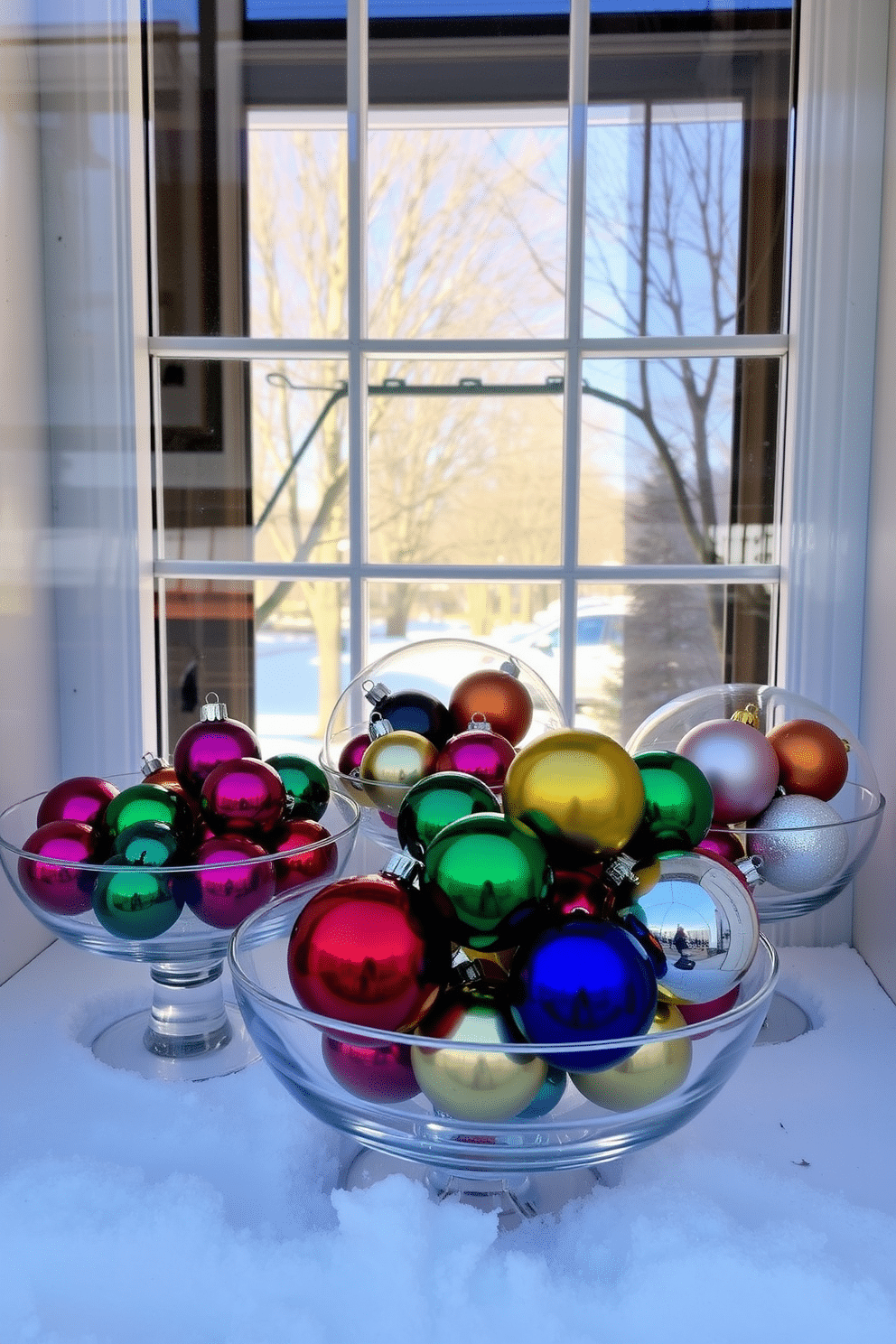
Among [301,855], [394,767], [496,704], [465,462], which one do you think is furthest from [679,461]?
[301,855]

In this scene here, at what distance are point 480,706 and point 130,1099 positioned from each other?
41 centimetres

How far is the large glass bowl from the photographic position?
A: 2.52 ft

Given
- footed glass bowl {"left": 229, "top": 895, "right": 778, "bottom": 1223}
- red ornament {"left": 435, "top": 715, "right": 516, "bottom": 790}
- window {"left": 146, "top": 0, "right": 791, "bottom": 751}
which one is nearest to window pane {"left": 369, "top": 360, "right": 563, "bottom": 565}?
window {"left": 146, "top": 0, "right": 791, "bottom": 751}

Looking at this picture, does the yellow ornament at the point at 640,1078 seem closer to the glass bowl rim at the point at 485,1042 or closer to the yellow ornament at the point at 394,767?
the glass bowl rim at the point at 485,1042

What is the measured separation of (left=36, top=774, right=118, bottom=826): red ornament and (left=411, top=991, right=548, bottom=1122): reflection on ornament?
386 millimetres

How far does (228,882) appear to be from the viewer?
74 centimetres

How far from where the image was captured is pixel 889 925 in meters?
0.92

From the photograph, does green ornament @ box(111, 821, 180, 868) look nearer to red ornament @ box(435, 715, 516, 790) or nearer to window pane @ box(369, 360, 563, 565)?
red ornament @ box(435, 715, 516, 790)

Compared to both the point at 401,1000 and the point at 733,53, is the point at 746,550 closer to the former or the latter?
the point at 733,53

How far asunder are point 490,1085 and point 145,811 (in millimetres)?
369

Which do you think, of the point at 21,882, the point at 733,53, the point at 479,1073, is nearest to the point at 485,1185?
the point at 479,1073

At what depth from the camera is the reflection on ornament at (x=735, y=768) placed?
0.81 m

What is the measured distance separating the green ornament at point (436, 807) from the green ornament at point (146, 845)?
0.59 feet

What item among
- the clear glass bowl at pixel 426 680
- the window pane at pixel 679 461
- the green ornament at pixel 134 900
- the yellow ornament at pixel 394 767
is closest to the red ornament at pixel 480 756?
the yellow ornament at pixel 394 767
